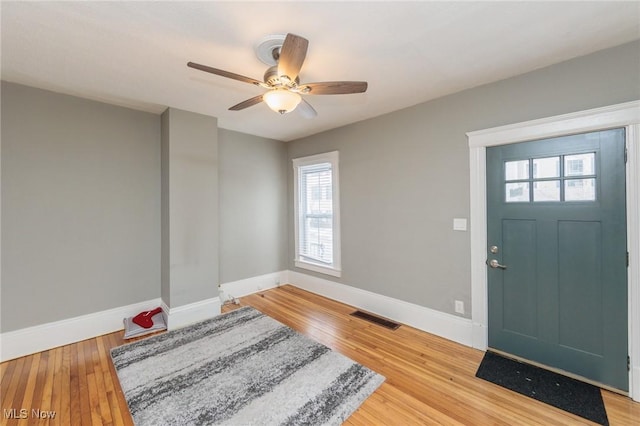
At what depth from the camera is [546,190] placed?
2.21m

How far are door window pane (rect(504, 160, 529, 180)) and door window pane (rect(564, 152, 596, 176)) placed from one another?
10.4 inches

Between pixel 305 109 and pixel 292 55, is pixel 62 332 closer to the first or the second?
pixel 305 109

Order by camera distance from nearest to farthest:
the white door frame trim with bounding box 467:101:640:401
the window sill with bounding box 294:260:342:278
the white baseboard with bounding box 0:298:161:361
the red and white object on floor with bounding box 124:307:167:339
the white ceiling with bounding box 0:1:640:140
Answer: the white ceiling with bounding box 0:1:640:140, the white door frame trim with bounding box 467:101:640:401, the white baseboard with bounding box 0:298:161:361, the red and white object on floor with bounding box 124:307:167:339, the window sill with bounding box 294:260:342:278

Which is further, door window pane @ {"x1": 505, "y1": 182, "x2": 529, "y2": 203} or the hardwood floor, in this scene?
door window pane @ {"x1": 505, "y1": 182, "x2": 529, "y2": 203}

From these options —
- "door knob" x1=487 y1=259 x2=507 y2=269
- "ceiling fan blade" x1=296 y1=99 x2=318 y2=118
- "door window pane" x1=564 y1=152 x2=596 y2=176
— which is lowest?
"door knob" x1=487 y1=259 x2=507 y2=269

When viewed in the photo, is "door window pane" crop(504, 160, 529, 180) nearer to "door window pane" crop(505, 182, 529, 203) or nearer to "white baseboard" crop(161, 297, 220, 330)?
"door window pane" crop(505, 182, 529, 203)

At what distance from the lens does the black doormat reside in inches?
70.5

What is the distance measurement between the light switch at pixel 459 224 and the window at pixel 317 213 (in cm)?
167

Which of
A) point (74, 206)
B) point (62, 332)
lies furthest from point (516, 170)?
point (62, 332)

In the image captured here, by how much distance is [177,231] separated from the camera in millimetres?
3104

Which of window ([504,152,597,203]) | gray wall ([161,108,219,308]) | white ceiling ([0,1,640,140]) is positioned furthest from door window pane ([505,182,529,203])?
gray wall ([161,108,219,308])

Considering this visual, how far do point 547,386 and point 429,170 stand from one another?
215cm

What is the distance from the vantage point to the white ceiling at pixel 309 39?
1536 mm

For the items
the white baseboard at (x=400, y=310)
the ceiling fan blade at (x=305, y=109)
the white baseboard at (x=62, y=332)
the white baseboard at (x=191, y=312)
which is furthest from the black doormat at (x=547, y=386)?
the white baseboard at (x=62, y=332)
